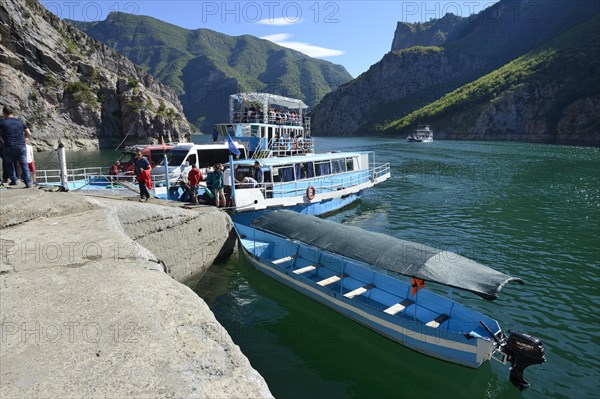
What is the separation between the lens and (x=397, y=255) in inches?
431

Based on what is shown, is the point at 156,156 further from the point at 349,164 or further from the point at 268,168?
the point at 349,164

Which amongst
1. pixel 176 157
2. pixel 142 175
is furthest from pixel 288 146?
pixel 142 175

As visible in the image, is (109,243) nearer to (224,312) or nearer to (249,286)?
(224,312)

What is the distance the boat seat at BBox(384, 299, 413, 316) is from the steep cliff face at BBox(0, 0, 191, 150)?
283 feet

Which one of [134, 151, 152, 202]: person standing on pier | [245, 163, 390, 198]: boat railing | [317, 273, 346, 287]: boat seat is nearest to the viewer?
[317, 273, 346, 287]: boat seat

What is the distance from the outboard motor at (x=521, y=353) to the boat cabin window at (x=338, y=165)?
20.4 meters

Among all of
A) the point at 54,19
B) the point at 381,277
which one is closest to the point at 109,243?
the point at 381,277

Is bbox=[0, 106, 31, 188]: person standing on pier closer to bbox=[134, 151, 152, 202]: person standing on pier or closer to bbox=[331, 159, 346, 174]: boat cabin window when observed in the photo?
bbox=[134, 151, 152, 202]: person standing on pier

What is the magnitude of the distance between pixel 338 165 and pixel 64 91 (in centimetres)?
9374

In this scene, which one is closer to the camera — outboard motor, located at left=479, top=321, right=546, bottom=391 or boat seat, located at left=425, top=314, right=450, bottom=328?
outboard motor, located at left=479, top=321, right=546, bottom=391

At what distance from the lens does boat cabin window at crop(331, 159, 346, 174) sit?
28328 mm

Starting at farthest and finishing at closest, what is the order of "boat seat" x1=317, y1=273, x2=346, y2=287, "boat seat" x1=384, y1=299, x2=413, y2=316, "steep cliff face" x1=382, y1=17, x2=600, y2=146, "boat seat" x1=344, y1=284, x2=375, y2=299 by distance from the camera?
"steep cliff face" x1=382, y1=17, x2=600, y2=146
"boat seat" x1=317, y1=273, x2=346, y2=287
"boat seat" x1=344, y1=284, x2=375, y2=299
"boat seat" x1=384, y1=299, x2=413, y2=316

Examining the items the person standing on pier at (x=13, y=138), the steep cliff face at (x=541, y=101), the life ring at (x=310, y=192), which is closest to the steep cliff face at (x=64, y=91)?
the life ring at (x=310, y=192)

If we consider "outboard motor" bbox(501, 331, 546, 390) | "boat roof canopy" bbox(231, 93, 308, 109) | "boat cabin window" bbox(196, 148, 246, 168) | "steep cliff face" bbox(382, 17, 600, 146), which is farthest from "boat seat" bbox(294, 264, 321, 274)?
"steep cliff face" bbox(382, 17, 600, 146)
